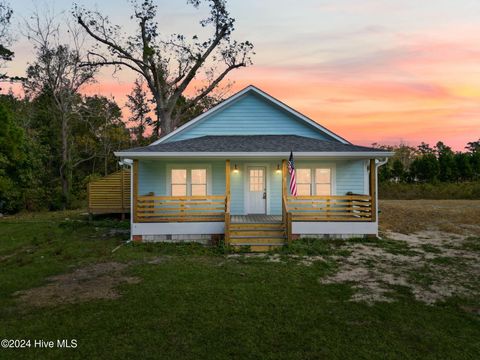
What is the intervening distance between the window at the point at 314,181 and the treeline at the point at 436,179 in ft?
67.2

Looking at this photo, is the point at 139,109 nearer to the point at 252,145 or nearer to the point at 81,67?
the point at 81,67

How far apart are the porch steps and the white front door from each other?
2.61m

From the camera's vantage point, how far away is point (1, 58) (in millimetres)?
21547

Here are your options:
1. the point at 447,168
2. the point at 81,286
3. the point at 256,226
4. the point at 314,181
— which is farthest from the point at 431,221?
the point at 447,168

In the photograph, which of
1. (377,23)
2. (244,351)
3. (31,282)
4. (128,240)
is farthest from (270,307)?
(377,23)

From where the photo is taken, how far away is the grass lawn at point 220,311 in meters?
4.00

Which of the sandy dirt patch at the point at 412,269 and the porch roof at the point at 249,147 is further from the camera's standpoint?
the porch roof at the point at 249,147

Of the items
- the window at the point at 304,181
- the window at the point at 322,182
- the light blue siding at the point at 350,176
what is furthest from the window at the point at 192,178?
the light blue siding at the point at 350,176

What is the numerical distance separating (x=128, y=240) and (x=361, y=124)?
77.0 feet

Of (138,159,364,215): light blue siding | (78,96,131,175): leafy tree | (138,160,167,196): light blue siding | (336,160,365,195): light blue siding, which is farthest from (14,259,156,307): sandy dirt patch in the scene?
(78,96,131,175): leafy tree

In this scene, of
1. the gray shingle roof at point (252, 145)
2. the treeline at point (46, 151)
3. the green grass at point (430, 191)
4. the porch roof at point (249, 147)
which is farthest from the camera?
the green grass at point (430, 191)

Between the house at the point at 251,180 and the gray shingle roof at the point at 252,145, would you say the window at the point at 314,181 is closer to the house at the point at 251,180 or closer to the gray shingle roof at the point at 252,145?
the house at the point at 251,180

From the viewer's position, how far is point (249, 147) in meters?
11.5

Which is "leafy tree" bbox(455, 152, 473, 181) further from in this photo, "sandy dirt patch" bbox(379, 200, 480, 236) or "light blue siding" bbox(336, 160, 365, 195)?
"light blue siding" bbox(336, 160, 365, 195)
